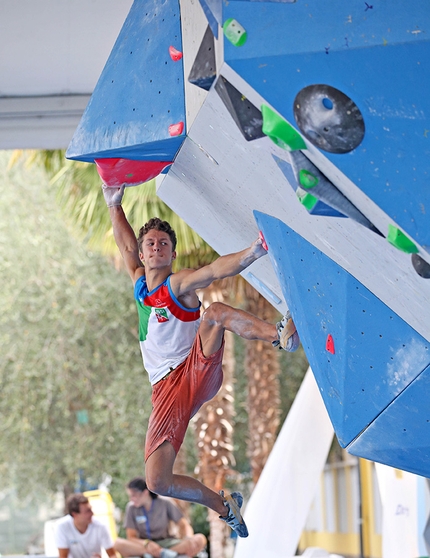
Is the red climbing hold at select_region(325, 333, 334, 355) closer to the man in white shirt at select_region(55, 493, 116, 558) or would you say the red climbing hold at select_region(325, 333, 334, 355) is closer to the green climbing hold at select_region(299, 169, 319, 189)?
the green climbing hold at select_region(299, 169, 319, 189)

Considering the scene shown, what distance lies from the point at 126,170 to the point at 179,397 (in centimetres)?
118

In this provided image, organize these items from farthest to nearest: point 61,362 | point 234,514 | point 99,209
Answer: point 61,362, point 99,209, point 234,514

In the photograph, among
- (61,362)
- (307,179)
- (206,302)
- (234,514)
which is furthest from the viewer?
(61,362)

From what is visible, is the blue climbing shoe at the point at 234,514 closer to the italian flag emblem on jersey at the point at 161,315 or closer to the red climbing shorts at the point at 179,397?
the red climbing shorts at the point at 179,397

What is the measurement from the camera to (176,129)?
2744 mm

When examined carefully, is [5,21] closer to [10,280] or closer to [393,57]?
[393,57]

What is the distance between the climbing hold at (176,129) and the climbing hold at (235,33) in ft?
2.21

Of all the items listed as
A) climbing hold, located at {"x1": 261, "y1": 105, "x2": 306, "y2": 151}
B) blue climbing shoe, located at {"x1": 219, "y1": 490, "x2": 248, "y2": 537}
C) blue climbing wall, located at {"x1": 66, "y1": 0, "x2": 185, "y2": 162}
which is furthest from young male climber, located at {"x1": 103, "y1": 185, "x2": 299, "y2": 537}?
climbing hold, located at {"x1": 261, "y1": 105, "x2": 306, "y2": 151}

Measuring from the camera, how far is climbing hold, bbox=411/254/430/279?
2244 mm

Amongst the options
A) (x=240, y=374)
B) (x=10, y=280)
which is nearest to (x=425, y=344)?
(x=240, y=374)

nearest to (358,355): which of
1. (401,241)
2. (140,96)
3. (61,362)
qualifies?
(401,241)

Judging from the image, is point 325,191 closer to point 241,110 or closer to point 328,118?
point 328,118

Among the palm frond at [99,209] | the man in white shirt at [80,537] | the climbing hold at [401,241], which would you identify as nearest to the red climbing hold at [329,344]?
the climbing hold at [401,241]

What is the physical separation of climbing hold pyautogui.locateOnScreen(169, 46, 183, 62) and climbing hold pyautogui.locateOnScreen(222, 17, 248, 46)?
0.68 metres
